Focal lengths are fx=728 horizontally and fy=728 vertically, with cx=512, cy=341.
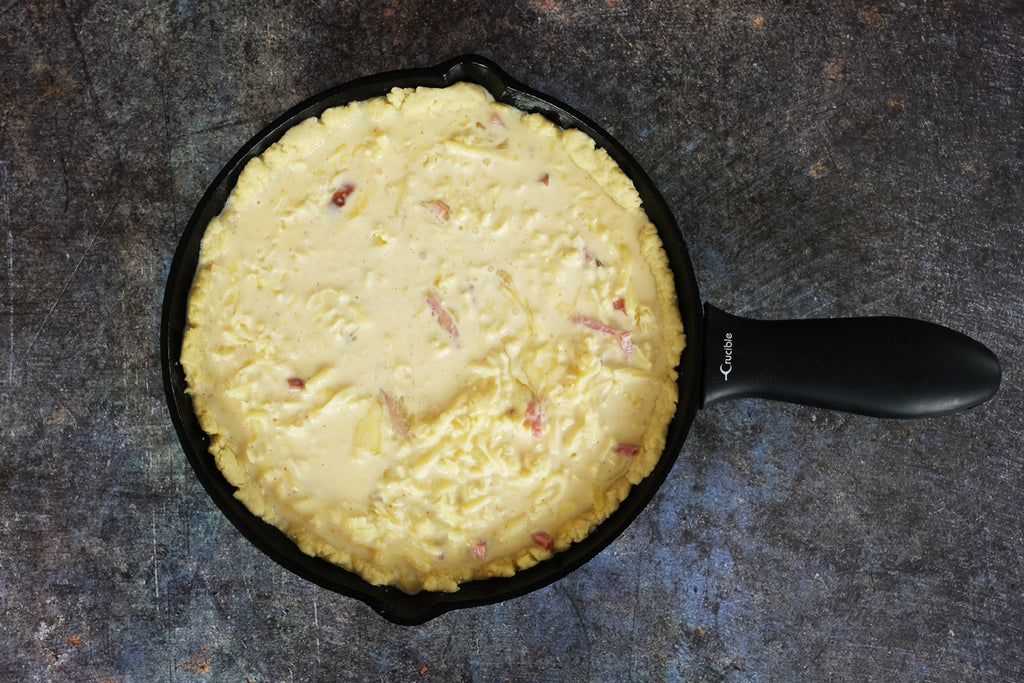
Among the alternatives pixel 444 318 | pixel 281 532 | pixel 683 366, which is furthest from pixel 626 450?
pixel 281 532

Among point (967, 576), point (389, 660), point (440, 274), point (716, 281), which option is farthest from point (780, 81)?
point (389, 660)

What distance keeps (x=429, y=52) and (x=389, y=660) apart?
2.29m

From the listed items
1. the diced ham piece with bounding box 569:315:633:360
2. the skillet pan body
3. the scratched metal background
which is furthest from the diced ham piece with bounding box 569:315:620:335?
the scratched metal background

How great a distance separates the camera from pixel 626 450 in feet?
7.36

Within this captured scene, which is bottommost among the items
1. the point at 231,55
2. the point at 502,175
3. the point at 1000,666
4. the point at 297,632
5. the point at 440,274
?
the point at 1000,666

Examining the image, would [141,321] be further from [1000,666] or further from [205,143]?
[1000,666]

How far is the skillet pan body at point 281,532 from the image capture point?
2.12 metres

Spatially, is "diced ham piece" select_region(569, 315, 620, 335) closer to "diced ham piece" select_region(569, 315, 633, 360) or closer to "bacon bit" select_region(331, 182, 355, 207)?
"diced ham piece" select_region(569, 315, 633, 360)

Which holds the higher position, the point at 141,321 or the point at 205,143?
the point at 205,143

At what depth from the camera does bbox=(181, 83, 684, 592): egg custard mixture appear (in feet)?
7.08

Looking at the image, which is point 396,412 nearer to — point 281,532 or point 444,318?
point 444,318

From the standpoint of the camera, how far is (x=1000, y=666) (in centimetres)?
280

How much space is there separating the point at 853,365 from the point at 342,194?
1.56m

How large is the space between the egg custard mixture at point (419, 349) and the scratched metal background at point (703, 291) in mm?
629
